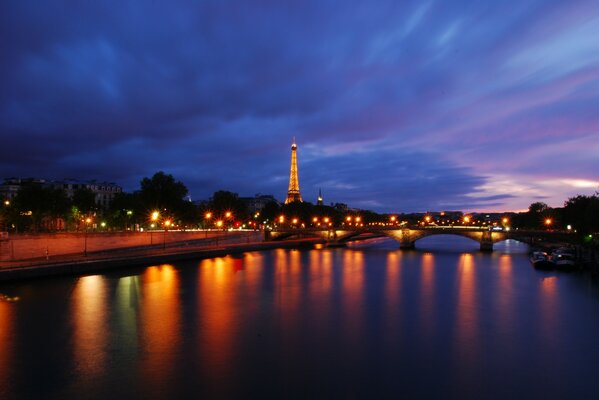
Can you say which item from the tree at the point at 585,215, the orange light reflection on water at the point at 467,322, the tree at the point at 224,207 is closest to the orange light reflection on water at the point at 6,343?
the orange light reflection on water at the point at 467,322

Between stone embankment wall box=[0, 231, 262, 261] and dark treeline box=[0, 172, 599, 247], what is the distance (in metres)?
3.87

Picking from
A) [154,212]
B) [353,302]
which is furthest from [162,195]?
[353,302]

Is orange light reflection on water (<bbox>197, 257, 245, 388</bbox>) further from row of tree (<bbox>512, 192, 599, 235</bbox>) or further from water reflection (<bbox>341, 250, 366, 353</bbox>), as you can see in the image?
row of tree (<bbox>512, 192, 599, 235</bbox>)

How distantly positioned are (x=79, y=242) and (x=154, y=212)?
51.5 feet

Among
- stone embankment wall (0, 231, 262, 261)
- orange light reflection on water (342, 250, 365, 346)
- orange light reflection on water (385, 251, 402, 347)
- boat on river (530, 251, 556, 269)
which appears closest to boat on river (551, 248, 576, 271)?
boat on river (530, 251, 556, 269)

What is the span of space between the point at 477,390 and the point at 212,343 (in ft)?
24.6

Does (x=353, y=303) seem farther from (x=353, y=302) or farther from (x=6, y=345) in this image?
(x=6, y=345)

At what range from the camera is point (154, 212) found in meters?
50.3

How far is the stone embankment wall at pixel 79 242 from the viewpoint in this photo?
2919 cm

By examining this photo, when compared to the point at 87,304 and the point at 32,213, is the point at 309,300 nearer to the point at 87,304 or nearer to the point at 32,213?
the point at 87,304

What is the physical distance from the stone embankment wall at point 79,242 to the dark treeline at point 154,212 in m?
3.87

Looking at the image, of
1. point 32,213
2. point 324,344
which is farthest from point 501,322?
point 32,213

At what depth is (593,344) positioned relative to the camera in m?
14.5

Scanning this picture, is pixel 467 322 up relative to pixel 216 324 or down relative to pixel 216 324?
down
